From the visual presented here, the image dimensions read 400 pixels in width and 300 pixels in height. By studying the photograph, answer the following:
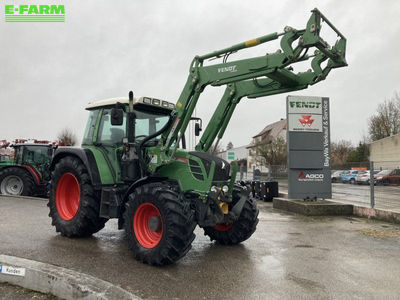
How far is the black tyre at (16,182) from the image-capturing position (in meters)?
12.3

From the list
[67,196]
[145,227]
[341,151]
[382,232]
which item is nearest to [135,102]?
[145,227]

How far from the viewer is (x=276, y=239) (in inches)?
251

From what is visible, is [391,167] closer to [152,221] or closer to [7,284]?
[152,221]

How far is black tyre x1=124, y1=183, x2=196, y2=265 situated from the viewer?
14.3 ft

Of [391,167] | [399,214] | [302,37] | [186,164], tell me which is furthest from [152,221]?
[391,167]

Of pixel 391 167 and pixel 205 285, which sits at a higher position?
pixel 391 167

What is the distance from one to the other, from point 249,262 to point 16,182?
11.0 meters

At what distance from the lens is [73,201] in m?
6.67

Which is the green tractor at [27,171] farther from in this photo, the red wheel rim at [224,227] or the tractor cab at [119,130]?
the red wheel rim at [224,227]

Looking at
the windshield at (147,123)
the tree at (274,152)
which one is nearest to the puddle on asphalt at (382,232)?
the windshield at (147,123)

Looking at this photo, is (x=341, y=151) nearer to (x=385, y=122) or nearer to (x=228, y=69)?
(x=385, y=122)

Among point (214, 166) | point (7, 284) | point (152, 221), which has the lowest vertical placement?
point (7, 284)

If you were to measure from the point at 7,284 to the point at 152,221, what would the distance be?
1841 millimetres

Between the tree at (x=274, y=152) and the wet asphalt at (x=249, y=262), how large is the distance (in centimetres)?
2957
